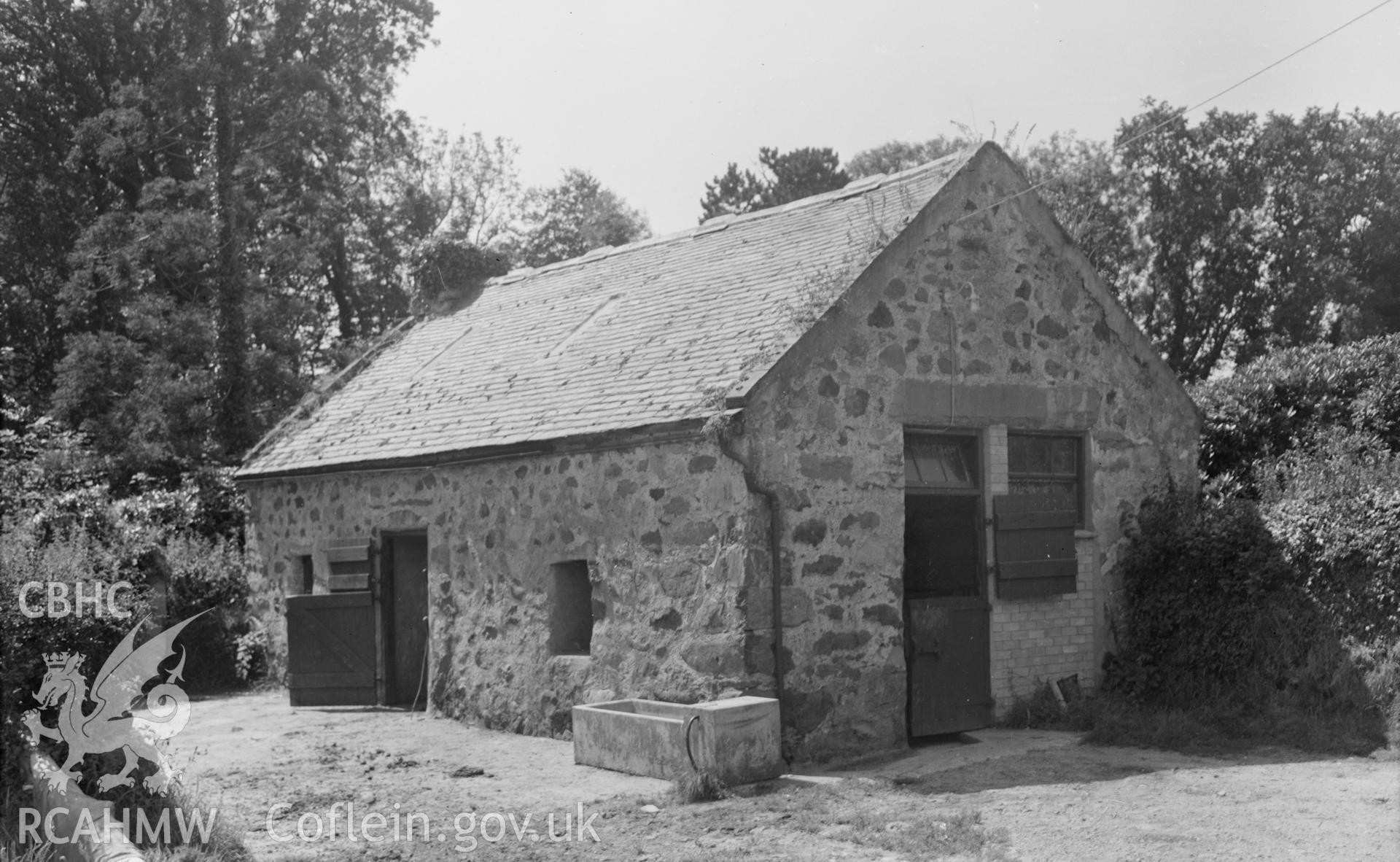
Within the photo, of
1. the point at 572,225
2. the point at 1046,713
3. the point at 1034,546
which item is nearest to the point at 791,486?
the point at 1034,546

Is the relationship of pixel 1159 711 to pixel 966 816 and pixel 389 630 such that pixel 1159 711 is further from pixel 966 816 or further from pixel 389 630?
pixel 389 630

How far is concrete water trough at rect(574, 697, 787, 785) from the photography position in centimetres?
931

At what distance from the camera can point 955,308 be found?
1175cm

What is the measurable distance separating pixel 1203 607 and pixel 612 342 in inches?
252

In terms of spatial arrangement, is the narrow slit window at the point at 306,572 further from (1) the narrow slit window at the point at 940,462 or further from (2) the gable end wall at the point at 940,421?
(1) the narrow slit window at the point at 940,462

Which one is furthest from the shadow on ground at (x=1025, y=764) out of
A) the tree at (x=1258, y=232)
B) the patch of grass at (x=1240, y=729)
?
the tree at (x=1258, y=232)

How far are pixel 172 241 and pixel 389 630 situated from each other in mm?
12767

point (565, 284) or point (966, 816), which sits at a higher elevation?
point (565, 284)

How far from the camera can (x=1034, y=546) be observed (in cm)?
1188

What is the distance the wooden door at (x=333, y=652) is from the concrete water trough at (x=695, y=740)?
5.38m

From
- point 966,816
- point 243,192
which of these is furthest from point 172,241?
point 966,816

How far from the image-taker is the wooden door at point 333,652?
1485 centimetres

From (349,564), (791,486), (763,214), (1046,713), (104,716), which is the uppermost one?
(763,214)

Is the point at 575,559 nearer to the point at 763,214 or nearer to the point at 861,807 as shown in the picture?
the point at 861,807
